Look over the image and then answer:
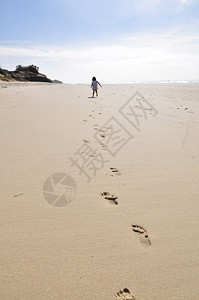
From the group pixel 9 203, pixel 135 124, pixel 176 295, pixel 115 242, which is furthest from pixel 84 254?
pixel 135 124

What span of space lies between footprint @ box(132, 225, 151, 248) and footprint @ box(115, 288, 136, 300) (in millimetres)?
350

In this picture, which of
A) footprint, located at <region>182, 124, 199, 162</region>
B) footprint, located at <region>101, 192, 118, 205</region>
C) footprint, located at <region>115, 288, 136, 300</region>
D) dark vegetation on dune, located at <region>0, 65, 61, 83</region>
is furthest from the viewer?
dark vegetation on dune, located at <region>0, 65, 61, 83</region>

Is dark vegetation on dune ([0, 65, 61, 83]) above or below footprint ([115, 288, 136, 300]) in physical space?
above

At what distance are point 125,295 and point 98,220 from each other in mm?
593

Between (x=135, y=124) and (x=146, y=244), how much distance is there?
3543 mm

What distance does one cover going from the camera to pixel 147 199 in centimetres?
200

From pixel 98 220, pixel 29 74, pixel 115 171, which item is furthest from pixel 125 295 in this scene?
pixel 29 74

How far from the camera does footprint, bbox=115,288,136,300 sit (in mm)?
1161

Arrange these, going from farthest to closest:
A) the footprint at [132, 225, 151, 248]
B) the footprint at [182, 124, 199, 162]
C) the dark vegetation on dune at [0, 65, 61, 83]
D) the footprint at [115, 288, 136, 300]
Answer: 1. the dark vegetation on dune at [0, 65, 61, 83]
2. the footprint at [182, 124, 199, 162]
3. the footprint at [132, 225, 151, 248]
4. the footprint at [115, 288, 136, 300]

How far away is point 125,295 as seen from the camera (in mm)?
1178

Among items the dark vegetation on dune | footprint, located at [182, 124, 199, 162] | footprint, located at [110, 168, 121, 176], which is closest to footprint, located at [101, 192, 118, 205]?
footprint, located at [110, 168, 121, 176]

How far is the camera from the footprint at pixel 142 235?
1508 millimetres

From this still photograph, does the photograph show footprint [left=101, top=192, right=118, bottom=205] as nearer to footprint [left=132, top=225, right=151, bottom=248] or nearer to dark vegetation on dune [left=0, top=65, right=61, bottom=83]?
footprint [left=132, top=225, right=151, bottom=248]

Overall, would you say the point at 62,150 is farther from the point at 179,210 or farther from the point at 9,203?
the point at 179,210
